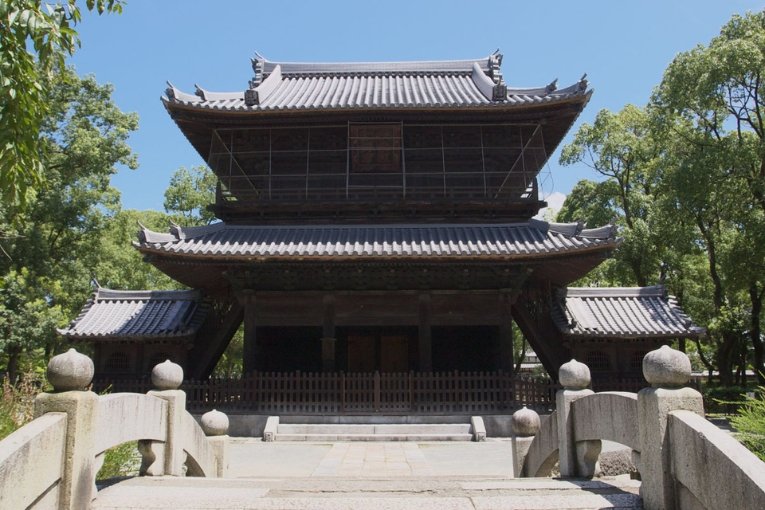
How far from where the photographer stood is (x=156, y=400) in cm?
586

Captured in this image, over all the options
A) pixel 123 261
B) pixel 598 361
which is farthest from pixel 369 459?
pixel 123 261

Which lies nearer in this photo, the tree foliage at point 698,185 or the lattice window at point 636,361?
the lattice window at point 636,361

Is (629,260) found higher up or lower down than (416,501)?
higher up

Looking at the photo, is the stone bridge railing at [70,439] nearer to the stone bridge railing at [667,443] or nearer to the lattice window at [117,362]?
the stone bridge railing at [667,443]

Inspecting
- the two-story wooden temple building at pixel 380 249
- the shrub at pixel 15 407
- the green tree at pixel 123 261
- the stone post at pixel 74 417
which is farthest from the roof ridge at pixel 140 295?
the stone post at pixel 74 417

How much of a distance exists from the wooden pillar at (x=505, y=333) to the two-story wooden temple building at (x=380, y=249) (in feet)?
0.14

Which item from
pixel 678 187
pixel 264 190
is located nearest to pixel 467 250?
pixel 264 190

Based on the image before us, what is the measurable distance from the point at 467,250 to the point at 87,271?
64.8ft

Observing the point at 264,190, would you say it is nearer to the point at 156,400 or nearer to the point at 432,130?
the point at 432,130

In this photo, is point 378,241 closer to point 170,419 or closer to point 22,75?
point 170,419

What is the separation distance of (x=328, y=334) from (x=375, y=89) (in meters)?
8.48

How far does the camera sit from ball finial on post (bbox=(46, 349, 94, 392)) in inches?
164

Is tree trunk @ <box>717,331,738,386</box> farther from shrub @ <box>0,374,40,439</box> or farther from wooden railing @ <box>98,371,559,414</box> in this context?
shrub @ <box>0,374,40,439</box>

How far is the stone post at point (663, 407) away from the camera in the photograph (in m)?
4.05
